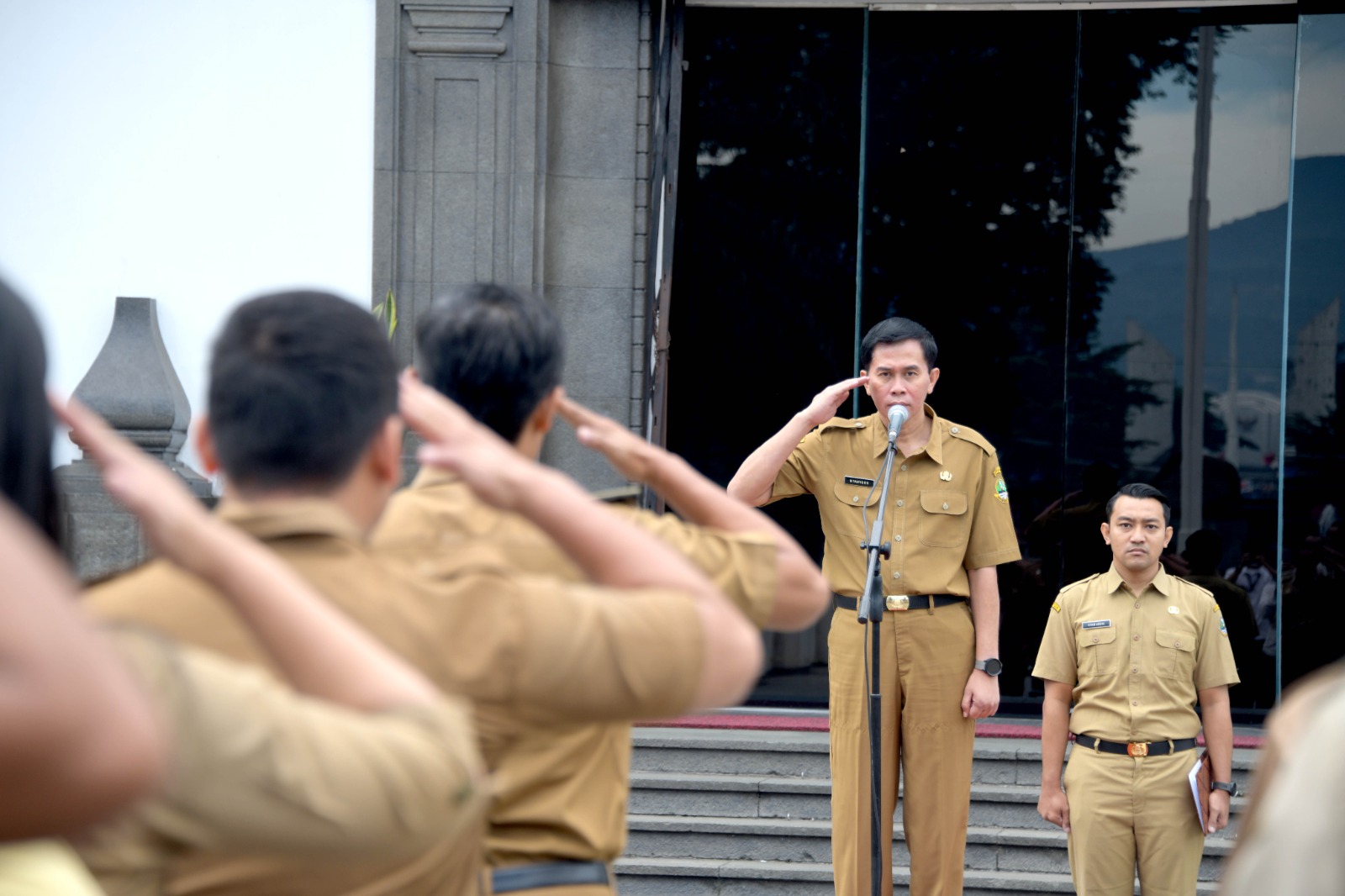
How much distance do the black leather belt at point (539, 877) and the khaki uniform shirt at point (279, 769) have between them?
0.74m

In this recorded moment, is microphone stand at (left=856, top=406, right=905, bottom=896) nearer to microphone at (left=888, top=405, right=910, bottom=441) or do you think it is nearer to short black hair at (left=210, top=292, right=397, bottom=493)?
microphone at (left=888, top=405, right=910, bottom=441)

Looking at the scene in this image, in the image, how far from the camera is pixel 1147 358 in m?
7.34

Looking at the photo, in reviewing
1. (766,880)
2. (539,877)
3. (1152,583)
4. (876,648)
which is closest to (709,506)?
(539,877)

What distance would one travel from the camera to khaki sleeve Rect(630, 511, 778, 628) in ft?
5.93

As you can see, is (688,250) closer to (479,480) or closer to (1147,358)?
(1147,358)

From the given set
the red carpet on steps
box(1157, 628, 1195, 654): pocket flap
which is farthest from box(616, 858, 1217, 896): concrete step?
box(1157, 628, 1195, 654): pocket flap

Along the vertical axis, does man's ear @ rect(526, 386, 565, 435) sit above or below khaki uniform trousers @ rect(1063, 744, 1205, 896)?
above

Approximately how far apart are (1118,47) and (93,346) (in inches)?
210

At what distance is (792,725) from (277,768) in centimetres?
588

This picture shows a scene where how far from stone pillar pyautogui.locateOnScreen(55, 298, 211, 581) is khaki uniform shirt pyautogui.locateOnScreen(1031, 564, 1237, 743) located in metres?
3.98

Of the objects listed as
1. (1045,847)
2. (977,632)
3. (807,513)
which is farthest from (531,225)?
(1045,847)

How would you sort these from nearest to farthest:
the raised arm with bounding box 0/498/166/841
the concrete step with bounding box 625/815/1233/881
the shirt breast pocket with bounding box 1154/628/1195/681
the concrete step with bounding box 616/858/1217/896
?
the raised arm with bounding box 0/498/166/841
the shirt breast pocket with bounding box 1154/628/1195/681
the concrete step with bounding box 616/858/1217/896
the concrete step with bounding box 625/815/1233/881

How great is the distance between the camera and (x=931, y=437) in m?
4.69

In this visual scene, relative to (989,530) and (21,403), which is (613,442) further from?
(989,530)
